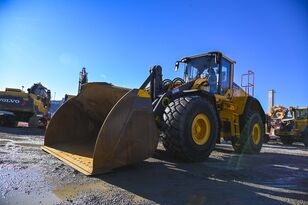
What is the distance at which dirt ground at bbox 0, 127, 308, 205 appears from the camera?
11.6 feet

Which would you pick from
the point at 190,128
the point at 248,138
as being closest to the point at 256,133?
the point at 248,138

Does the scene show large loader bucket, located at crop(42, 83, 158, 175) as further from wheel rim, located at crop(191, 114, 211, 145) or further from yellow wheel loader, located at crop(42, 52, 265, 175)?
wheel rim, located at crop(191, 114, 211, 145)

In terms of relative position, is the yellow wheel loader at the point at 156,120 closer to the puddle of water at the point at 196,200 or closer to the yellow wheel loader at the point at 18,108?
the puddle of water at the point at 196,200

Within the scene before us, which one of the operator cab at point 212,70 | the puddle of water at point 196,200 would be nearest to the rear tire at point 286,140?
the operator cab at point 212,70

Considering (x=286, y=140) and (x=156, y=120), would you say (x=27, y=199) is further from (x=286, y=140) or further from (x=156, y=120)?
(x=286, y=140)

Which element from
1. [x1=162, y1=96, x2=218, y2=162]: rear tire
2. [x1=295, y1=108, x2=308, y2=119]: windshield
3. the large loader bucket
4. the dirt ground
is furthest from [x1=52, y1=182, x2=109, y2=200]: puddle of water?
[x1=295, y1=108, x2=308, y2=119]: windshield

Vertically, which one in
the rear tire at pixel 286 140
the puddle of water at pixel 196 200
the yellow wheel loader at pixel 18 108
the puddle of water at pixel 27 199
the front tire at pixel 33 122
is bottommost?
the puddle of water at pixel 27 199

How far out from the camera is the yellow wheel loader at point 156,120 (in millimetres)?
4562

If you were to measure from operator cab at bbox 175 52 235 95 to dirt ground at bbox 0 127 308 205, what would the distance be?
283 cm

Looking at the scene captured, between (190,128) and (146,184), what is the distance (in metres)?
1.95

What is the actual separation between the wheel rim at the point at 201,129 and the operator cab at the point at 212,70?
163 centimetres

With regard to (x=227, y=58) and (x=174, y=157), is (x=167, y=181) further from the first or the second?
(x=227, y=58)

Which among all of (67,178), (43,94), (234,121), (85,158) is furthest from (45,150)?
(43,94)

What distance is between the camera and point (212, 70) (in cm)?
812
